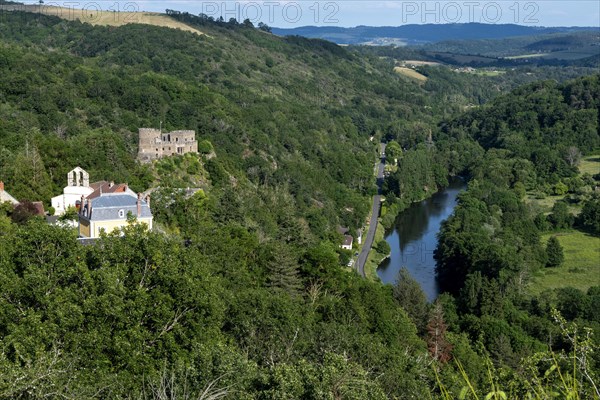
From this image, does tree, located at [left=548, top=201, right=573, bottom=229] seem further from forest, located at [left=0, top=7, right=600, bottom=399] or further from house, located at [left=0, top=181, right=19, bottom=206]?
house, located at [left=0, top=181, right=19, bottom=206]

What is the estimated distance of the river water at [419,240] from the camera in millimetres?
44553

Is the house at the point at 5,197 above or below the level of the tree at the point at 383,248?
above

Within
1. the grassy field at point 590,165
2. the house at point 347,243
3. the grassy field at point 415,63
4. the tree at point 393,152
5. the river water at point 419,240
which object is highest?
the grassy field at point 415,63

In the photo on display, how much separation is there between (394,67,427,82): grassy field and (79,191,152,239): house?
134 meters

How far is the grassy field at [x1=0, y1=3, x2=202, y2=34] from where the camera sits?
116 metres

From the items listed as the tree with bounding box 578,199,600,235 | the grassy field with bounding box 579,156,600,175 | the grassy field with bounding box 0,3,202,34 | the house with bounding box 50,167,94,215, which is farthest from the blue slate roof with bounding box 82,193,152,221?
the grassy field with bounding box 0,3,202,34

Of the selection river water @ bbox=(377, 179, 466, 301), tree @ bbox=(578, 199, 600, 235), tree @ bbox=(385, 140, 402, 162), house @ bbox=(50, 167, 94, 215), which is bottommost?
river water @ bbox=(377, 179, 466, 301)

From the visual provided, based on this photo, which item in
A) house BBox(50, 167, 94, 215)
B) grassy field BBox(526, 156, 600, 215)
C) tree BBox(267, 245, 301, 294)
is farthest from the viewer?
grassy field BBox(526, 156, 600, 215)

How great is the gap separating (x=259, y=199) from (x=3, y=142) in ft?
56.3

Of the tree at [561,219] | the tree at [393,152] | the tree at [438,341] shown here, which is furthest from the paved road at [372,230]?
the tree at [438,341]

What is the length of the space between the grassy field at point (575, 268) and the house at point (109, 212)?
24.4 meters

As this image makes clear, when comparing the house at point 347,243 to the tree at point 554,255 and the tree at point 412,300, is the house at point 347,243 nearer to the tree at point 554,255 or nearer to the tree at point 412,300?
the tree at point 554,255

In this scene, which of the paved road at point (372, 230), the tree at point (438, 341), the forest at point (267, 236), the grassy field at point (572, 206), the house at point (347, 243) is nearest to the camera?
the forest at point (267, 236)

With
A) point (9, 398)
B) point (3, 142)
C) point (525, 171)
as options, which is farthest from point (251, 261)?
point (525, 171)
